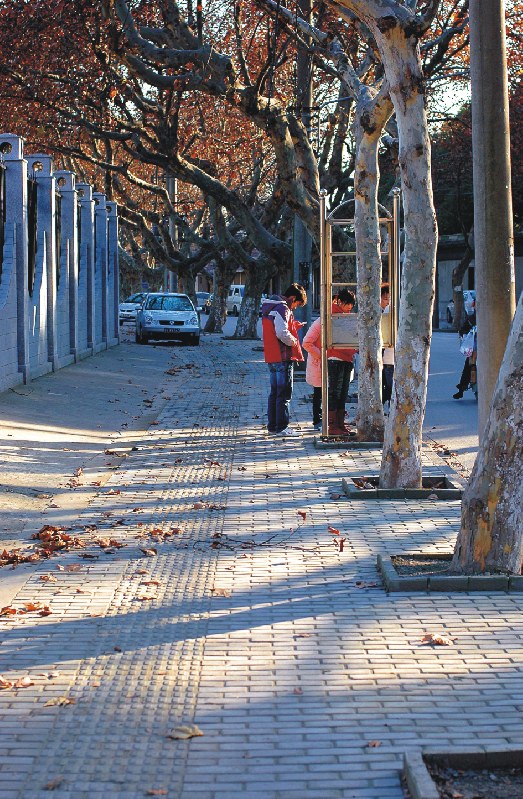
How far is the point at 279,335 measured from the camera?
1473 cm

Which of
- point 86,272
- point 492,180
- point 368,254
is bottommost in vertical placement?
point 368,254

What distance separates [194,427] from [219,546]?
7884mm

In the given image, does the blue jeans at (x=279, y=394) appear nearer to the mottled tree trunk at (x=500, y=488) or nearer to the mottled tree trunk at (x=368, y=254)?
the mottled tree trunk at (x=368, y=254)

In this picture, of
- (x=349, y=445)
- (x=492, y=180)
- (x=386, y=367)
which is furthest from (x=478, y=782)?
(x=386, y=367)

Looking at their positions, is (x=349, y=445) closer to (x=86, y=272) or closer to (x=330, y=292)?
(x=330, y=292)

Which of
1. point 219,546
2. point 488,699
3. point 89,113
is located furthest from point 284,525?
point 89,113

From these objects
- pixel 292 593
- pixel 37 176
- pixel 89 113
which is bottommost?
pixel 292 593

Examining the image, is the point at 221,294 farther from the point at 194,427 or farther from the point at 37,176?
the point at 194,427

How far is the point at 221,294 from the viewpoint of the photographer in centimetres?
4781

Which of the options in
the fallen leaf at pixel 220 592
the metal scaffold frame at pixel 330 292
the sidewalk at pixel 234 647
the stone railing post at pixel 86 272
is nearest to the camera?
the sidewalk at pixel 234 647

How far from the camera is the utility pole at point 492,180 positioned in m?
9.16

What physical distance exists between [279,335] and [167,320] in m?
23.6

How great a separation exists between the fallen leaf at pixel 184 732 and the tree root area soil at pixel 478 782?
0.97m

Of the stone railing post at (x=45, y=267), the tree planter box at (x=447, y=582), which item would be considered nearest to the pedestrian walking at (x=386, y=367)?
A: the stone railing post at (x=45, y=267)
